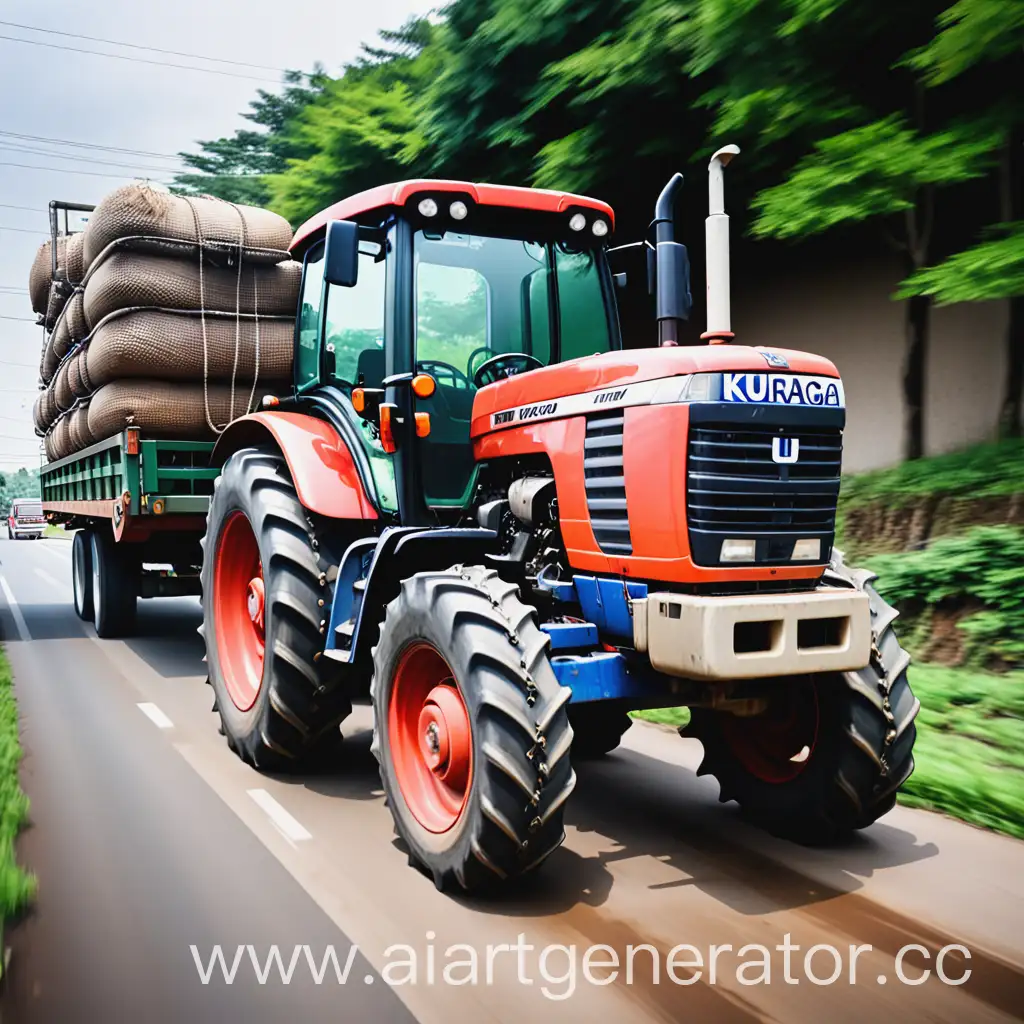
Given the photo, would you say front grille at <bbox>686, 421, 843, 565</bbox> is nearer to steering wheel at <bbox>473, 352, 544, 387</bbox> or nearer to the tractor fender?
steering wheel at <bbox>473, 352, 544, 387</bbox>

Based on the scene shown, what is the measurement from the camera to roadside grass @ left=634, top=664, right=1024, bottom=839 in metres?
4.75

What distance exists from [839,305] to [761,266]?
1.19 metres

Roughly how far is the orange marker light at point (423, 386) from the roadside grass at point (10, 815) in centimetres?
245

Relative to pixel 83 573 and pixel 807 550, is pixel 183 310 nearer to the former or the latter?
pixel 83 573

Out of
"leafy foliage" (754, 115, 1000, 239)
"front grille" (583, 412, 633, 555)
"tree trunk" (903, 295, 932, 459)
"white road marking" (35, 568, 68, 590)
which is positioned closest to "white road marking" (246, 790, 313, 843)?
"front grille" (583, 412, 633, 555)

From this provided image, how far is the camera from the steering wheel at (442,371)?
4953mm

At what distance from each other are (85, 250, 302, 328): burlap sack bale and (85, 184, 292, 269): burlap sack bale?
0.15 m

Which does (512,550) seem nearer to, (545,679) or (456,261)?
(545,679)

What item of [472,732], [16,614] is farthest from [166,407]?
[16,614]

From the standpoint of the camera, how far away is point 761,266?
1207 cm

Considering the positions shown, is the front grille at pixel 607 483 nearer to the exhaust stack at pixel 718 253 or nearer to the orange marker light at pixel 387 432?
the exhaust stack at pixel 718 253

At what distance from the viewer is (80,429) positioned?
9.56m

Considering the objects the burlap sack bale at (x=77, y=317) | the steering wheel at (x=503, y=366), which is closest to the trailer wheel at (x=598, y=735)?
the steering wheel at (x=503, y=366)

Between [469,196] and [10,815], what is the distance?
338cm
